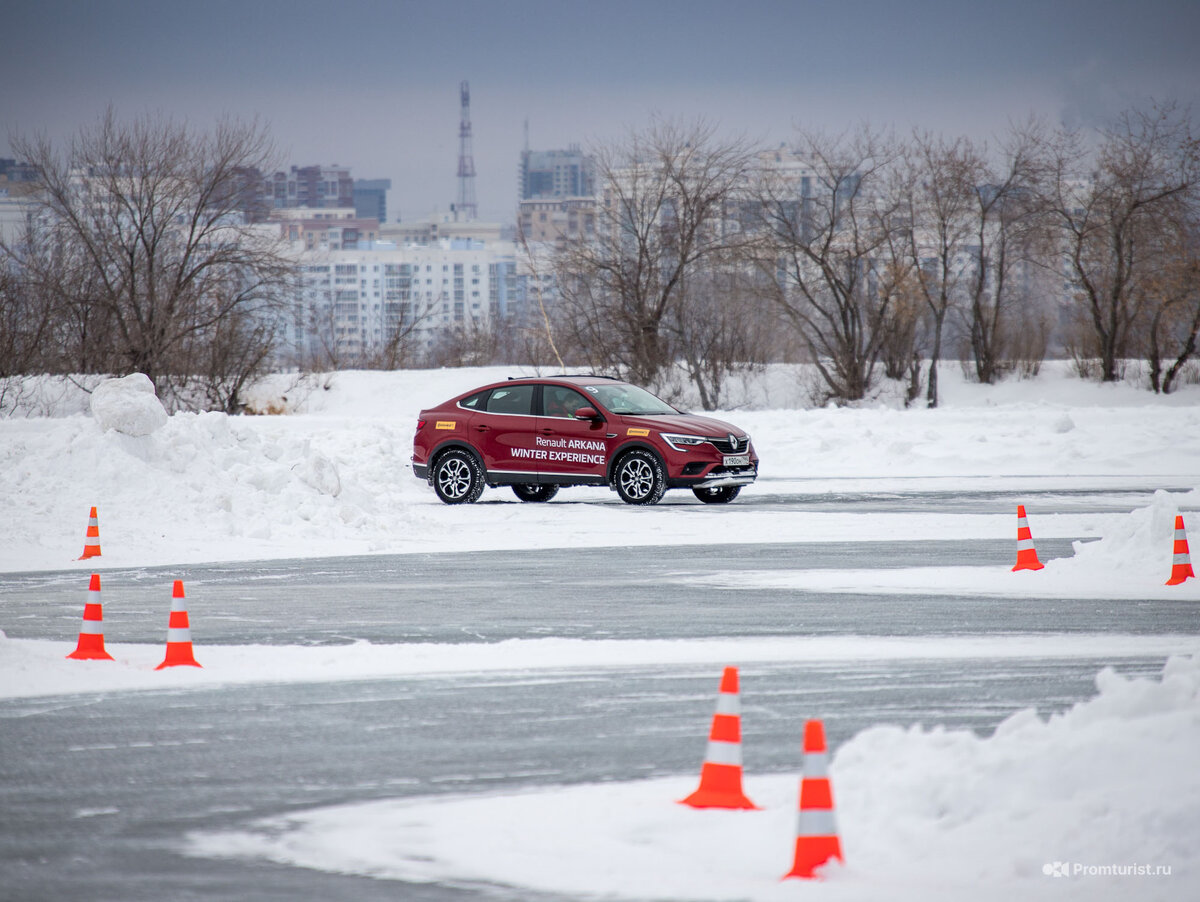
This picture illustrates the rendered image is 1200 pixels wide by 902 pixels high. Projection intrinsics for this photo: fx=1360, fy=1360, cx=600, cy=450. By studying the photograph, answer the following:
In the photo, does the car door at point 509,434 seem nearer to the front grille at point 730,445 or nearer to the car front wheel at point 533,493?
the car front wheel at point 533,493

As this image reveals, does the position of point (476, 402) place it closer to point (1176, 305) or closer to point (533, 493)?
point (533, 493)

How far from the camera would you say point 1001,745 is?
514 centimetres

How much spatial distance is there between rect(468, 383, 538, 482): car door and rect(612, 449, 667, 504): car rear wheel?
1.27 m

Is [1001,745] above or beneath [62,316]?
beneath

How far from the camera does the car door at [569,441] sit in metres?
18.8

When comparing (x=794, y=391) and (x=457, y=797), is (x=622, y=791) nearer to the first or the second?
(x=457, y=797)

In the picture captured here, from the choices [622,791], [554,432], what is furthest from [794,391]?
[622,791]

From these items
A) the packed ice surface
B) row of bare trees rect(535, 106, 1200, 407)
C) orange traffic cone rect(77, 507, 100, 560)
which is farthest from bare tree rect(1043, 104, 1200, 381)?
orange traffic cone rect(77, 507, 100, 560)

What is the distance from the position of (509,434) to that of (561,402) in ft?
2.84

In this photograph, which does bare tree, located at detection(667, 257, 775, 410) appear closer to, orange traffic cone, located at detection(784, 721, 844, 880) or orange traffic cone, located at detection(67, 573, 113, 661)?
orange traffic cone, located at detection(67, 573, 113, 661)

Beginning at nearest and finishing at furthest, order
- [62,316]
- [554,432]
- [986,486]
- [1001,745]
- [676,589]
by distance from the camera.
Result: [1001,745]
[676,589]
[554,432]
[986,486]
[62,316]

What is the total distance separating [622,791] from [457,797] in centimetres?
67

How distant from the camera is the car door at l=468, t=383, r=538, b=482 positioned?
19156 millimetres

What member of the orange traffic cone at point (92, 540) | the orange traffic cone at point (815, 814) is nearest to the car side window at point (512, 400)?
the orange traffic cone at point (92, 540)
